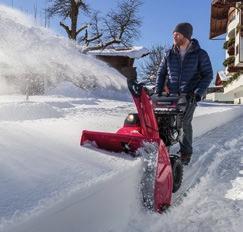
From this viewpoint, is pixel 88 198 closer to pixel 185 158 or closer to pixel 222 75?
pixel 185 158

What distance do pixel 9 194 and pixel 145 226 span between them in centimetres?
130

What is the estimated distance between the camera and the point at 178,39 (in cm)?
479

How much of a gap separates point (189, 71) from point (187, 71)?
0.08 feet

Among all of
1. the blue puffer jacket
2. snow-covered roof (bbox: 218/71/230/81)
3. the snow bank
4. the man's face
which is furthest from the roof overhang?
the snow bank

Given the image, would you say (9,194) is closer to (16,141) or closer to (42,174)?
(42,174)

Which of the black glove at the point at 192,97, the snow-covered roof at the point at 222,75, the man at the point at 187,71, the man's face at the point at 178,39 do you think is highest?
the snow-covered roof at the point at 222,75

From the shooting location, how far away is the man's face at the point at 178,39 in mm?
4748

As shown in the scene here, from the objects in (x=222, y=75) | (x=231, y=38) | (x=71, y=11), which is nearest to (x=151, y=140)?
(x=71, y=11)

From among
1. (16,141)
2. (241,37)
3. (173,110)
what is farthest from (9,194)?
(241,37)

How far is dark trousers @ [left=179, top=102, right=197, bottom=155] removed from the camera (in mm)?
4662

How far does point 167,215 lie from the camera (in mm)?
3549

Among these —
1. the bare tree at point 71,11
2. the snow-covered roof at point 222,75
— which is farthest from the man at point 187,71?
the snow-covered roof at point 222,75

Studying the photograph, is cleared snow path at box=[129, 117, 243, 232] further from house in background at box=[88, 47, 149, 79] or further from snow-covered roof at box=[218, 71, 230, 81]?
snow-covered roof at box=[218, 71, 230, 81]

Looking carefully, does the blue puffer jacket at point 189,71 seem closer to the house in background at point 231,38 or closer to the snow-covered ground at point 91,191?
the snow-covered ground at point 91,191
